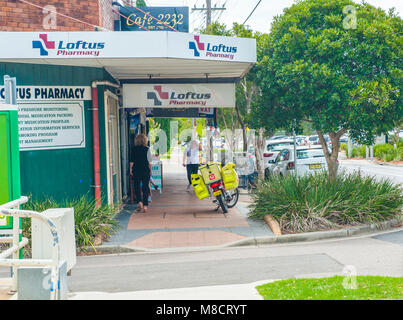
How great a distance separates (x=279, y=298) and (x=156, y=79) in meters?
9.64

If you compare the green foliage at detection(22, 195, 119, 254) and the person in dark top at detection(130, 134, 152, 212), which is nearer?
the green foliage at detection(22, 195, 119, 254)

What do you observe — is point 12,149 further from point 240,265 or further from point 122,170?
point 122,170

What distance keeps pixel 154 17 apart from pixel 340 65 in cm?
754

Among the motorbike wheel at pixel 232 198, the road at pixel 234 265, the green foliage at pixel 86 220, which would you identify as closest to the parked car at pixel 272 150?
the motorbike wheel at pixel 232 198

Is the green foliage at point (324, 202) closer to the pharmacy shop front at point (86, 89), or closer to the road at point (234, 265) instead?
the road at point (234, 265)

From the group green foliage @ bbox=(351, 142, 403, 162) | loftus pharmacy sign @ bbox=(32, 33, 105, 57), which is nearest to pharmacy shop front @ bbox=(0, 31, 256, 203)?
loftus pharmacy sign @ bbox=(32, 33, 105, 57)

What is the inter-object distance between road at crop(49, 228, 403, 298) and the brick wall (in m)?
6.57

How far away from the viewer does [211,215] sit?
12766 mm

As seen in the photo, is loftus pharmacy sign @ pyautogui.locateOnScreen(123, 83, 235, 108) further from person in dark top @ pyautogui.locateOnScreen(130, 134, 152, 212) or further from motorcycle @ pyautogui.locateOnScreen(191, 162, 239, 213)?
motorcycle @ pyautogui.locateOnScreen(191, 162, 239, 213)

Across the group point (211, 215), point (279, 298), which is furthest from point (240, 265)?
point (211, 215)

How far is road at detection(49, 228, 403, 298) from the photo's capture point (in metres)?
7.24

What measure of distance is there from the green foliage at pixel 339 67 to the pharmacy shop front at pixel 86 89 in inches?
47.1

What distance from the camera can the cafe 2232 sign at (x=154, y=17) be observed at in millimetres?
16531

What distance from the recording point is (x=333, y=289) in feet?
19.3
